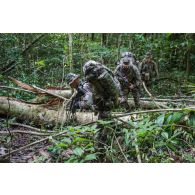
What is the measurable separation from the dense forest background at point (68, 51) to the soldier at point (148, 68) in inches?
3.0

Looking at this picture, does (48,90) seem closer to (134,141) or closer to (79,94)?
(79,94)

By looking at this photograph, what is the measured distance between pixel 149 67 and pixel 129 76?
42 centimetres

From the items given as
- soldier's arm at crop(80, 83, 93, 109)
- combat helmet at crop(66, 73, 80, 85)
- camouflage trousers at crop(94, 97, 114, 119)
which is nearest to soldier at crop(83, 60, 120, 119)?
camouflage trousers at crop(94, 97, 114, 119)

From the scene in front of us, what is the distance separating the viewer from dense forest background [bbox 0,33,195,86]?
4766mm

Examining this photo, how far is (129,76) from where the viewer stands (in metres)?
5.38

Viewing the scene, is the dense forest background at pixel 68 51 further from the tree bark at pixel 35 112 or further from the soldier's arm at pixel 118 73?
the tree bark at pixel 35 112

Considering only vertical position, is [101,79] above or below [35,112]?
above

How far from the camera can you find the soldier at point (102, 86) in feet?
13.4

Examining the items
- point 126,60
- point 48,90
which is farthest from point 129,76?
point 48,90

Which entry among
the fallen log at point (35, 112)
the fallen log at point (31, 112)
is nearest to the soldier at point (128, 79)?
the fallen log at point (35, 112)

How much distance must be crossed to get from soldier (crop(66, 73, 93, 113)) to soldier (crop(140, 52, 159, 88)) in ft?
2.86

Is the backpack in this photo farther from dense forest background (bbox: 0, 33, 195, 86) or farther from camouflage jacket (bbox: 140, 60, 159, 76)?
camouflage jacket (bbox: 140, 60, 159, 76)

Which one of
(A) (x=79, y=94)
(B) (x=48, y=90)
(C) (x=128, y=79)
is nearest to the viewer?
(A) (x=79, y=94)
